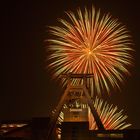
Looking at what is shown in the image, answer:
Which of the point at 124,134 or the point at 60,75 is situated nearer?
the point at 124,134

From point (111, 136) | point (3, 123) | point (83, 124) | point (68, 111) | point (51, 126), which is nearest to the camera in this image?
point (111, 136)

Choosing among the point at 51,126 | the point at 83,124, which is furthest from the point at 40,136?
the point at 83,124

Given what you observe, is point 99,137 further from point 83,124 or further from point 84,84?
point 84,84

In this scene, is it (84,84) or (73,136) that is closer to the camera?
(73,136)

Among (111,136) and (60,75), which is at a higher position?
(60,75)

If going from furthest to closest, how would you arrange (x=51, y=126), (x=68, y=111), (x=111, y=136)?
(x=68, y=111)
(x=51, y=126)
(x=111, y=136)

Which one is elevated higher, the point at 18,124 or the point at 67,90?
the point at 67,90

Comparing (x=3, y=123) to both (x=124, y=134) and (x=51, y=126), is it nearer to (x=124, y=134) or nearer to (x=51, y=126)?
(x=51, y=126)

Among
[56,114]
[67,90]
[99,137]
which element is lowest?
[99,137]

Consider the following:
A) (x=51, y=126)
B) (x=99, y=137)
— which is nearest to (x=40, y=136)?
(x=51, y=126)
